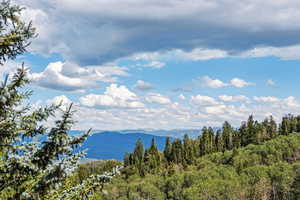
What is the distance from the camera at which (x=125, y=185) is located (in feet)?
376

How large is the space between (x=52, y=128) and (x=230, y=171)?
107699 mm

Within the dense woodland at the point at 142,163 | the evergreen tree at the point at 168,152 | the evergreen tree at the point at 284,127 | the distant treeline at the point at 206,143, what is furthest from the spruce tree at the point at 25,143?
the evergreen tree at the point at 284,127

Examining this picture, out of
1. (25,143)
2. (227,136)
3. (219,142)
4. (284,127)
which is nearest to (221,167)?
(219,142)

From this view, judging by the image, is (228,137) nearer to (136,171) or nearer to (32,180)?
(136,171)

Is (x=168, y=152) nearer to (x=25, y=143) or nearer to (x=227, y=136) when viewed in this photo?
(x=227, y=136)

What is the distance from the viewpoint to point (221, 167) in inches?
4449

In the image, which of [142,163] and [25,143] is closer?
[25,143]

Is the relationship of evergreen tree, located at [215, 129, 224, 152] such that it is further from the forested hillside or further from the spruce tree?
the spruce tree

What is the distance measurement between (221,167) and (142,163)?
28.1 meters

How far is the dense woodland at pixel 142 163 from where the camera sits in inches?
253

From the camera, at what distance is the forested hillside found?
90.8 metres

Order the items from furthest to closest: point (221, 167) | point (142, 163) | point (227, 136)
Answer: point (227, 136) → point (142, 163) → point (221, 167)

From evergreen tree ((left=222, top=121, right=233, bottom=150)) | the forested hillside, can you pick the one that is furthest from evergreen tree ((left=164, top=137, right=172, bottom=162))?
evergreen tree ((left=222, top=121, right=233, bottom=150))

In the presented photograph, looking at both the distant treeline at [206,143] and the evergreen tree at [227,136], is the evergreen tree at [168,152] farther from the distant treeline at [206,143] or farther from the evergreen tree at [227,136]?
the evergreen tree at [227,136]
